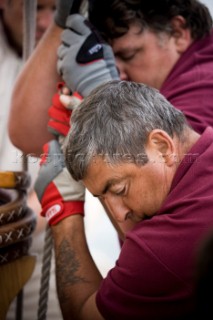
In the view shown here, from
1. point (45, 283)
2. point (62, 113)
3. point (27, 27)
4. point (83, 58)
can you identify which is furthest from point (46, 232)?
point (27, 27)

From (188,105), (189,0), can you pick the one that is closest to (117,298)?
(188,105)

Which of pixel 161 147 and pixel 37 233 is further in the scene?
pixel 37 233

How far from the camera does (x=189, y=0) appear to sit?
1.29 metres

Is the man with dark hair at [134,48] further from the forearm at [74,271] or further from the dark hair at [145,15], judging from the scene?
the forearm at [74,271]

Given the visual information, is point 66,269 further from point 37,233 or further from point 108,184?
point 37,233

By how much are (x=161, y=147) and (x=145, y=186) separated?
0.21 feet

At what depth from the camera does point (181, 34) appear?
1246mm

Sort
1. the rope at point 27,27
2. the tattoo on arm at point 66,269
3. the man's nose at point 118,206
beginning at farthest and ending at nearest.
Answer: the rope at point 27,27, the tattoo on arm at point 66,269, the man's nose at point 118,206

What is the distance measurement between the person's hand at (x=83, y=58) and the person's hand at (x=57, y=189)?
0.44 feet

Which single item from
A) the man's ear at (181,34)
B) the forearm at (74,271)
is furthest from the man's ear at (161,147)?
the man's ear at (181,34)

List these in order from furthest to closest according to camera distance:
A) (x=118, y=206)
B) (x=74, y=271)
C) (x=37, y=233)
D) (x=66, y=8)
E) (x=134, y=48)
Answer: (x=37, y=233) < (x=134, y=48) < (x=66, y=8) < (x=74, y=271) < (x=118, y=206)

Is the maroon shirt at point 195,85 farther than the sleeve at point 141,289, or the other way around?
the maroon shirt at point 195,85

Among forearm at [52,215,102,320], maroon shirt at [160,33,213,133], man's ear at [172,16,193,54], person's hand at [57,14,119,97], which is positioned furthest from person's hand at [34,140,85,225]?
man's ear at [172,16,193,54]

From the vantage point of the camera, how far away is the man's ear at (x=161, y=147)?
781 mm
